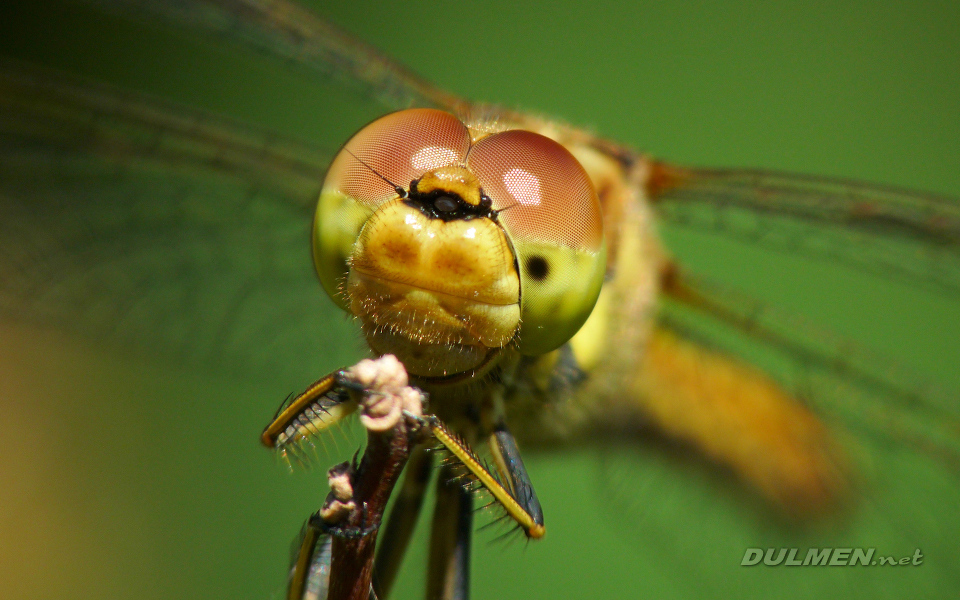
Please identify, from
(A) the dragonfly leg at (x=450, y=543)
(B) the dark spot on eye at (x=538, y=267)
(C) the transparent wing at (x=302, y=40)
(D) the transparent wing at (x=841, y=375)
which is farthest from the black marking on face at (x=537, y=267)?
(D) the transparent wing at (x=841, y=375)

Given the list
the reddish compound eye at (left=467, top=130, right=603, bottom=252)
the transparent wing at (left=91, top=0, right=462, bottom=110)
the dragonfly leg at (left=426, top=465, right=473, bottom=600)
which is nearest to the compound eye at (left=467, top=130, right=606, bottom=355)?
the reddish compound eye at (left=467, top=130, right=603, bottom=252)

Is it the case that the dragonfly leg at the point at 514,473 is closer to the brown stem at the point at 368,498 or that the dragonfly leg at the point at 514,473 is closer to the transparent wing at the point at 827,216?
the brown stem at the point at 368,498

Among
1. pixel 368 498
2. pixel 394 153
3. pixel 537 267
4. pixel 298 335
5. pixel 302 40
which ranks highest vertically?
pixel 302 40

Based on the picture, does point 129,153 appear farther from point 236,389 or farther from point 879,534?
point 879,534

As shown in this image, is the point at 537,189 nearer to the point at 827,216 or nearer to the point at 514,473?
the point at 514,473

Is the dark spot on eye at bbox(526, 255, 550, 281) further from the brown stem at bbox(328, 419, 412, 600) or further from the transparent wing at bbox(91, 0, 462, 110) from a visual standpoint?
the transparent wing at bbox(91, 0, 462, 110)

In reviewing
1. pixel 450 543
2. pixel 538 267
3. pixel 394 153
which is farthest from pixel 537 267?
pixel 450 543

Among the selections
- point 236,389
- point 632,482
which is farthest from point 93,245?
point 632,482
